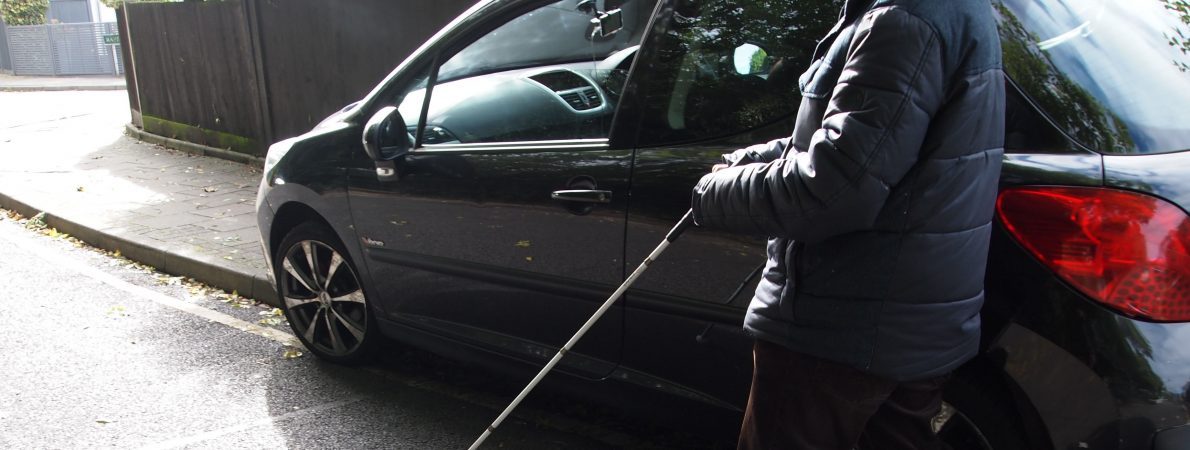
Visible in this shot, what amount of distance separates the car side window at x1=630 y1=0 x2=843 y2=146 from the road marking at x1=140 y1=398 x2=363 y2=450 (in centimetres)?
202

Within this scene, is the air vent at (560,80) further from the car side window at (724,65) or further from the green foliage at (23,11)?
the green foliage at (23,11)

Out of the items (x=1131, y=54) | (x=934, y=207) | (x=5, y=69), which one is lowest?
(x=5, y=69)

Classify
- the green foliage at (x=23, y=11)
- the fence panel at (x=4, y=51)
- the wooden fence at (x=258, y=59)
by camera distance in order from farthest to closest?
the green foliage at (x=23, y=11)
the fence panel at (x=4, y=51)
the wooden fence at (x=258, y=59)

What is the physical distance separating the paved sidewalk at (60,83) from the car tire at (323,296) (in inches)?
836

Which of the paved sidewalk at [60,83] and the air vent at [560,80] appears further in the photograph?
the paved sidewalk at [60,83]

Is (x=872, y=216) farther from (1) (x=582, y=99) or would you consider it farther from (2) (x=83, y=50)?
(2) (x=83, y=50)

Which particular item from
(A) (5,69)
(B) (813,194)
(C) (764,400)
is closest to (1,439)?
(C) (764,400)

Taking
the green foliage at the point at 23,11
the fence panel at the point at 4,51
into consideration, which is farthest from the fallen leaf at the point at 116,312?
the green foliage at the point at 23,11

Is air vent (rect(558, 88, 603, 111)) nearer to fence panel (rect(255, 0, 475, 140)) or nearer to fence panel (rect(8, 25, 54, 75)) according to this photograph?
fence panel (rect(255, 0, 475, 140))

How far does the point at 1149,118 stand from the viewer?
6.61 ft

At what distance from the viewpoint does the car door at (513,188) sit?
113 inches

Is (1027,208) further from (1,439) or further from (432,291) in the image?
(1,439)

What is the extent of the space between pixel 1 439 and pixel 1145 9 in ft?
13.9

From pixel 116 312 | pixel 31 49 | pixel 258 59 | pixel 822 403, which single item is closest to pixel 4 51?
pixel 31 49
